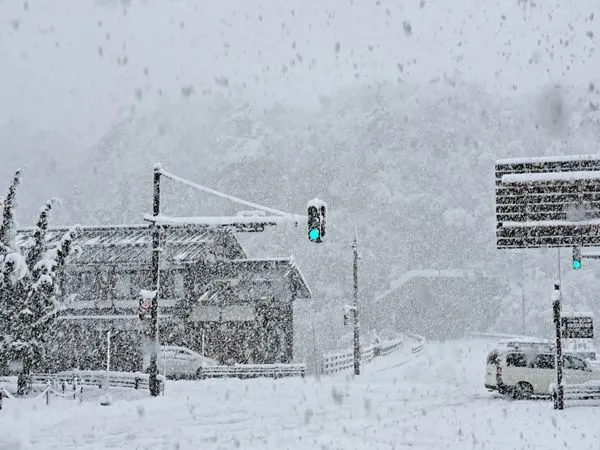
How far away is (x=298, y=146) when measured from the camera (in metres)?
112

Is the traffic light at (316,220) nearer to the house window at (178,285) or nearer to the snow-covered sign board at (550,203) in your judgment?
the snow-covered sign board at (550,203)

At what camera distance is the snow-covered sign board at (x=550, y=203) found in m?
10.8

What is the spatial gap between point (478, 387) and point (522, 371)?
439 centimetres

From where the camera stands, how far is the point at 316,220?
55.7 ft

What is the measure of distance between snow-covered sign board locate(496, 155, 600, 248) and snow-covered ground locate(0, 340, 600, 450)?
4.51m

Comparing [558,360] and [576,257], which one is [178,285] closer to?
[576,257]

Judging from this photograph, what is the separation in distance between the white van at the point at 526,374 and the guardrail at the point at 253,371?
11367mm

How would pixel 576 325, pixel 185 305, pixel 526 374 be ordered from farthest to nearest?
pixel 185 305 → pixel 526 374 → pixel 576 325

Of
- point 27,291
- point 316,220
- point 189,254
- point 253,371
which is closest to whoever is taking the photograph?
point 316,220

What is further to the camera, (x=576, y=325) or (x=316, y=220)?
(x=576, y=325)

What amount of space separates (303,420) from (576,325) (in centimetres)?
904

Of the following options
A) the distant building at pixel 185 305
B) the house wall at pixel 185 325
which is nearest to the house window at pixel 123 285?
the distant building at pixel 185 305

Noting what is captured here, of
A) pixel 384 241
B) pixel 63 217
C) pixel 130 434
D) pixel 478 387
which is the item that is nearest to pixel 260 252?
pixel 384 241

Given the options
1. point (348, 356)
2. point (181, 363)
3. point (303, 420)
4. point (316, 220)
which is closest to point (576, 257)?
point (316, 220)
